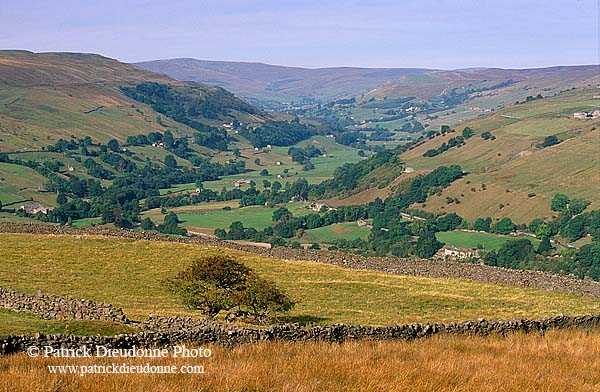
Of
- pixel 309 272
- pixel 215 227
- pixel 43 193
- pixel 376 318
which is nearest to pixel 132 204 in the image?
pixel 43 193

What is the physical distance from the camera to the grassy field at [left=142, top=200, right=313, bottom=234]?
14075cm

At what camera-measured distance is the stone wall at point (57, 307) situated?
25.4 meters

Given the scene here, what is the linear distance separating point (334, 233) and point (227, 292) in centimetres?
10700

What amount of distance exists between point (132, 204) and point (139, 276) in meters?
132

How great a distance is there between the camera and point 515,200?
5443 inches

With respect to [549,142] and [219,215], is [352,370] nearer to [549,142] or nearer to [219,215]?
[219,215]

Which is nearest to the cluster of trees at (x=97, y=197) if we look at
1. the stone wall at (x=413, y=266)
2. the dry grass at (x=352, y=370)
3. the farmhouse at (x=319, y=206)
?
the farmhouse at (x=319, y=206)

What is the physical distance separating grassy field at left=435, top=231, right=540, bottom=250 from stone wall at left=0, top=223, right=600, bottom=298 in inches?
2478

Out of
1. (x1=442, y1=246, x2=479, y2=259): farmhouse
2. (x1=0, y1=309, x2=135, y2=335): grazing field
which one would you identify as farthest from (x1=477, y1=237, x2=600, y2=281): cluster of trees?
(x1=0, y1=309, x2=135, y2=335): grazing field

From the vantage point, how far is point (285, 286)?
129ft

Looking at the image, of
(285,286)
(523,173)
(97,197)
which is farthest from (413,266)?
(97,197)

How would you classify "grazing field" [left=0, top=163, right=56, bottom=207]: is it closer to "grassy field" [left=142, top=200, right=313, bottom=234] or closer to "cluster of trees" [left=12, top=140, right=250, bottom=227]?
"cluster of trees" [left=12, top=140, right=250, bottom=227]

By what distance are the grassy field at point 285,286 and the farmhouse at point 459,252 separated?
62.4m

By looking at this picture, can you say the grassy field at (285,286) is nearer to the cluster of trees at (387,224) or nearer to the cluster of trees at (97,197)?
the cluster of trees at (387,224)
